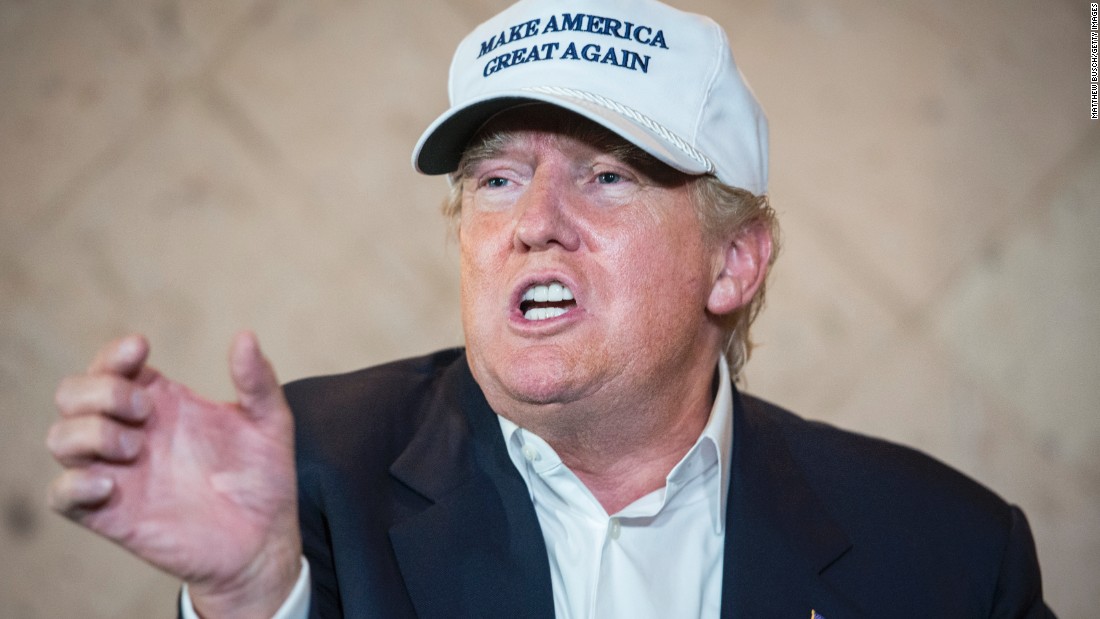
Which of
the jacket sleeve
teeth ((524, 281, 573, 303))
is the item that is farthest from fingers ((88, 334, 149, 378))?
the jacket sleeve

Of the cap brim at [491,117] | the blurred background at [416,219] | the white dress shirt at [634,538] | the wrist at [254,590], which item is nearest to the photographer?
the wrist at [254,590]

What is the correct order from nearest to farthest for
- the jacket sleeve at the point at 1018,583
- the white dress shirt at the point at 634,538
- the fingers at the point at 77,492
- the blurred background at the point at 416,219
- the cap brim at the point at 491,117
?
the fingers at the point at 77,492 < the cap brim at the point at 491,117 < the white dress shirt at the point at 634,538 < the jacket sleeve at the point at 1018,583 < the blurred background at the point at 416,219

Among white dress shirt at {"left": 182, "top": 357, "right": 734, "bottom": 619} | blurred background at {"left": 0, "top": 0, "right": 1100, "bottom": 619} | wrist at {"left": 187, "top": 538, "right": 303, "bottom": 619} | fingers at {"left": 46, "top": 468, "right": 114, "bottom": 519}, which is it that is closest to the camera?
fingers at {"left": 46, "top": 468, "right": 114, "bottom": 519}

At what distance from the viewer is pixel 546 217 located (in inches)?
53.3

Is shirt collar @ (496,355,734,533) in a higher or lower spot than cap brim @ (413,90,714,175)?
lower

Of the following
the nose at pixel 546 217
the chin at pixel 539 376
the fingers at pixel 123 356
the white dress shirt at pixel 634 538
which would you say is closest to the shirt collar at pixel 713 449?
the white dress shirt at pixel 634 538

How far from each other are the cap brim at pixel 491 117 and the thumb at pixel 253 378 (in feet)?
1.67

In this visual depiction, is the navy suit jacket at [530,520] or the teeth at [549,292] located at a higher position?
the teeth at [549,292]

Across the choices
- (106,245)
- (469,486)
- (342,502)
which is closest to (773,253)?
(469,486)

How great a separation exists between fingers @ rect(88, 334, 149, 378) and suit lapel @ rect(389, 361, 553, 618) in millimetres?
501

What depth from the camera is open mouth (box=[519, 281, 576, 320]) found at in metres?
1.38

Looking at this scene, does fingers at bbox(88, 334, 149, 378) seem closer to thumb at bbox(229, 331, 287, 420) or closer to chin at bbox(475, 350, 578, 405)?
thumb at bbox(229, 331, 287, 420)

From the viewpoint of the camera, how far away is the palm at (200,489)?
3.16 ft

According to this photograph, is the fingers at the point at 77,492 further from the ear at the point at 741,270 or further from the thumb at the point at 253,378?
the ear at the point at 741,270
